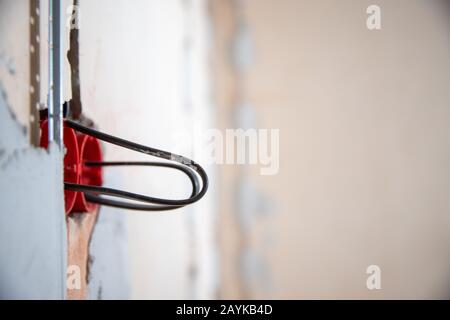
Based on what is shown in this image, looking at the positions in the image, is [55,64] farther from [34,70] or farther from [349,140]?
[349,140]

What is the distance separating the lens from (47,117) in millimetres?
473

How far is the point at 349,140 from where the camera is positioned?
1453 millimetres

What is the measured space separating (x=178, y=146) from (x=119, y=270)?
0.58 metres

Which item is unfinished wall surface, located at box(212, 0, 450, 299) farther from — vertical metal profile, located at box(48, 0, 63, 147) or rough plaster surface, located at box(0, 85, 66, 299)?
rough plaster surface, located at box(0, 85, 66, 299)

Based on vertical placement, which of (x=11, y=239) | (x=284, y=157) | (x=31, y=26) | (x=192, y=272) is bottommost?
(x=192, y=272)

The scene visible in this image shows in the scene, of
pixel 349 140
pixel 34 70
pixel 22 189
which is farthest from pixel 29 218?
pixel 349 140

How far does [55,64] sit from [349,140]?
1211mm

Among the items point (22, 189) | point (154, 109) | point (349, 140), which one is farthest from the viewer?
point (349, 140)

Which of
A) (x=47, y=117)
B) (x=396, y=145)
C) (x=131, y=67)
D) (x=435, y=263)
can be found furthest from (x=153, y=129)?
(x=435, y=263)

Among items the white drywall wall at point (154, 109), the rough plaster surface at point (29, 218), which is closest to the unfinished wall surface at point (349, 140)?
the white drywall wall at point (154, 109)

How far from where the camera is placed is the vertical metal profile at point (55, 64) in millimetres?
469

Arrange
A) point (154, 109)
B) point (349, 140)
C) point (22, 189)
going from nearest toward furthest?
point (22, 189)
point (154, 109)
point (349, 140)
